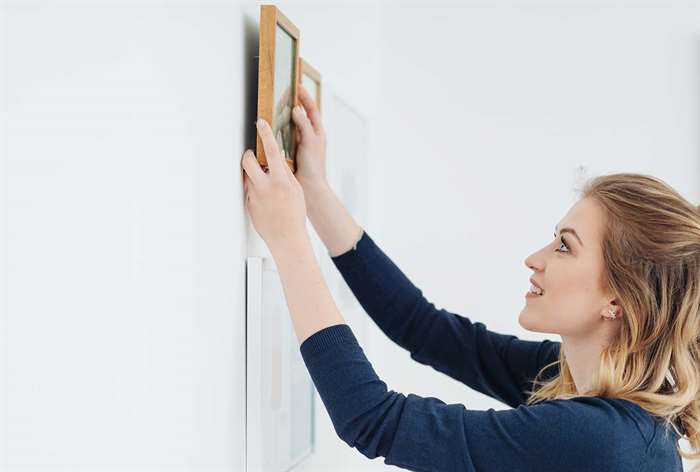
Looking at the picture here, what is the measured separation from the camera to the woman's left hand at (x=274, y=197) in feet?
3.71

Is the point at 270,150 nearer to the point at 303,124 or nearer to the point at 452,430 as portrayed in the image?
the point at 303,124

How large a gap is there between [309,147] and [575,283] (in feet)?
1.63

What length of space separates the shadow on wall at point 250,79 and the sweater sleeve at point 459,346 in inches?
14.3

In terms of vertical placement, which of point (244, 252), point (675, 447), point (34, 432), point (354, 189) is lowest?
point (675, 447)

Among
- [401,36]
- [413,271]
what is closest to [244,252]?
[413,271]

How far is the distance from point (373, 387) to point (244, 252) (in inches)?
13.3

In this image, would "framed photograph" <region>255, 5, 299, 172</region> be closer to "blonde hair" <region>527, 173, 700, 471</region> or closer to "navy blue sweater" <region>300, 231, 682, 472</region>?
"navy blue sweater" <region>300, 231, 682, 472</region>

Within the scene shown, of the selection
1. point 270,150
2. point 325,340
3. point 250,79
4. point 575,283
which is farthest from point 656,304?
point 250,79

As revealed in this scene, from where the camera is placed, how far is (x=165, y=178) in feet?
3.11

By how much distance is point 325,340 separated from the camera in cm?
106

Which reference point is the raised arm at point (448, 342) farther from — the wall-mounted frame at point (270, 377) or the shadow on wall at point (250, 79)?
the shadow on wall at point (250, 79)

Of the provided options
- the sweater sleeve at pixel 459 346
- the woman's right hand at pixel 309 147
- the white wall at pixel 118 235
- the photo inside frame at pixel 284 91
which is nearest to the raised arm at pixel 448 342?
the sweater sleeve at pixel 459 346

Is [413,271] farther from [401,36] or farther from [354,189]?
[401,36]

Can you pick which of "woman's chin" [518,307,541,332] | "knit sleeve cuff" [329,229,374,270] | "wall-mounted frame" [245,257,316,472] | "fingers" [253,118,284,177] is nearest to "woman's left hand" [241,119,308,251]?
"fingers" [253,118,284,177]
